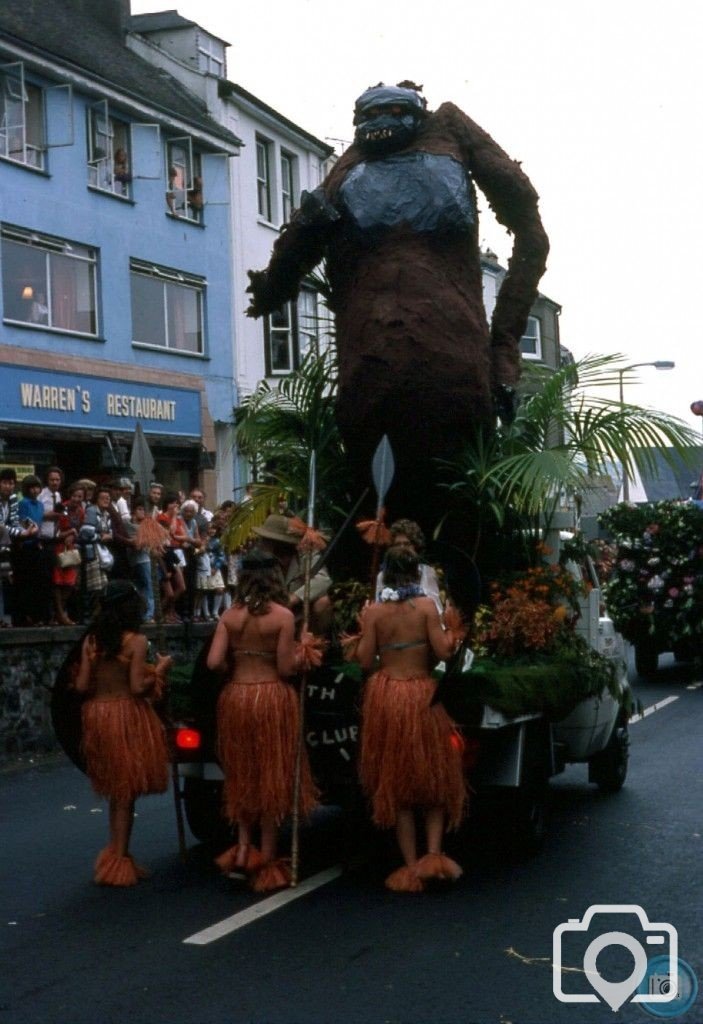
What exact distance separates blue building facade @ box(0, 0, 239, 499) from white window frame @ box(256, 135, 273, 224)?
215cm

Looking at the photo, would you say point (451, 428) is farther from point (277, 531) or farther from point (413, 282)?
point (277, 531)

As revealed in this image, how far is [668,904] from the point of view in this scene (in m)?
7.07

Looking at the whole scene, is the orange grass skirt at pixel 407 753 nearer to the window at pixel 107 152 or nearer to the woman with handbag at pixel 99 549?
the woman with handbag at pixel 99 549

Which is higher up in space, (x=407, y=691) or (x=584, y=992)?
(x=407, y=691)

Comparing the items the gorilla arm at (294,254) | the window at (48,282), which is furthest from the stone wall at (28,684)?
the window at (48,282)

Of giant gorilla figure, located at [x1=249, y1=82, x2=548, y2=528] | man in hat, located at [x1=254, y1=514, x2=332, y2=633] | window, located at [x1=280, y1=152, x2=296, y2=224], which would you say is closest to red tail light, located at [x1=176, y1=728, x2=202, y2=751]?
man in hat, located at [x1=254, y1=514, x2=332, y2=633]

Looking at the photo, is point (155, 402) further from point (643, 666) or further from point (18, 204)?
point (643, 666)

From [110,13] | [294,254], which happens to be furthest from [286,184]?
[294,254]

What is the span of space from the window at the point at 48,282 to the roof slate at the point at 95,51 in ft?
10.3

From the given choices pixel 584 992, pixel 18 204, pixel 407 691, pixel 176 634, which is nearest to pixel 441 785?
pixel 407 691

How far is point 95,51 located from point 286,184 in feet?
21.8

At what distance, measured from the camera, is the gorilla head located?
8.92 metres

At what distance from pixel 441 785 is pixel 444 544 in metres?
1.84

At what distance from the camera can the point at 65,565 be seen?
15375 mm
